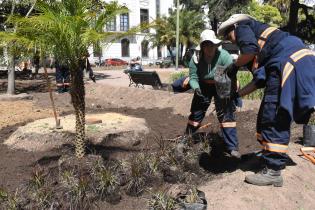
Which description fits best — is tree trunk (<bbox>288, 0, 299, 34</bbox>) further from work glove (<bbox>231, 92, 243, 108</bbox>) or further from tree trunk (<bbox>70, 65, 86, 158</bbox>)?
tree trunk (<bbox>70, 65, 86, 158</bbox>)

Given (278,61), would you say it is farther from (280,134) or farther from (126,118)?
(126,118)

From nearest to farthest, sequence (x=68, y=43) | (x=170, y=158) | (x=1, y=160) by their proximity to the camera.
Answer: (x=68, y=43)
(x=170, y=158)
(x=1, y=160)

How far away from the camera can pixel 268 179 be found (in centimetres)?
447

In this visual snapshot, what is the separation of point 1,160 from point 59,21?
→ 236 cm

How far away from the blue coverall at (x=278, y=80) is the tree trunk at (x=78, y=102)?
1.75 meters

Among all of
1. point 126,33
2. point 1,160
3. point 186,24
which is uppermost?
point 186,24

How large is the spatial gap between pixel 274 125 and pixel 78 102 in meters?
2.11

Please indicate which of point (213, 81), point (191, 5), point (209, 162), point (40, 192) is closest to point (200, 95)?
point (213, 81)

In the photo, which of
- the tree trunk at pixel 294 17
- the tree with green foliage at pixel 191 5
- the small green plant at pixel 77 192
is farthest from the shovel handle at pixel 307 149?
the tree with green foliage at pixel 191 5

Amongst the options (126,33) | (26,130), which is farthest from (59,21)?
(26,130)

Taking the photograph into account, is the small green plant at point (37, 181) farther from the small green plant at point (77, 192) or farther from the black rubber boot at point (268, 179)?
the black rubber boot at point (268, 179)

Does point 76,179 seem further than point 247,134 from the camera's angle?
No

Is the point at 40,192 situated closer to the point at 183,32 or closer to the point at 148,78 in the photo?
the point at 148,78

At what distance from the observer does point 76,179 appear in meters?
4.36
